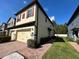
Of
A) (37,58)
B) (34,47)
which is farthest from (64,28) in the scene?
(37,58)

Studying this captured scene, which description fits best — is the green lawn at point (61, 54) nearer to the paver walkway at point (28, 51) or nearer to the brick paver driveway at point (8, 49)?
the paver walkway at point (28, 51)

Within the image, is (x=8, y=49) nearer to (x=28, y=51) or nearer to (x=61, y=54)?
(x=28, y=51)

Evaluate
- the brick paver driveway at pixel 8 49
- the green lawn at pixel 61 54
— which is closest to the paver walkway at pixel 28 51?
the brick paver driveway at pixel 8 49

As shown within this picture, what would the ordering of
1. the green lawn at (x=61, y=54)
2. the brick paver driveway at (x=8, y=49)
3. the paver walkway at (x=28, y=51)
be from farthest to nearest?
1. the brick paver driveway at (x=8, y=49)
2. the paver walkway at (x=28, y=51)
3. the green lawn at (x=61, y=54)

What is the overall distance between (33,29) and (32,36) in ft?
3.79

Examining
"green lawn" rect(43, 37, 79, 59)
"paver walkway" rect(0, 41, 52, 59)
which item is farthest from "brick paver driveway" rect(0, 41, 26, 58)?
"green lawn" rect(43, 37, 79, 59)

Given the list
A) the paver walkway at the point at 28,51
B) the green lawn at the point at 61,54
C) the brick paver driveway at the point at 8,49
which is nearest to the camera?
the green lawn at the point at 61,54

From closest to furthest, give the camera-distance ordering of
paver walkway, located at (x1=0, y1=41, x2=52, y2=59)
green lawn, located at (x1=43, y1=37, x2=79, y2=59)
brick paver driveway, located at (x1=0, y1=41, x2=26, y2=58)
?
green lawn, located at (x1=43, y1=37, x2=79, y2=59), paver walkway, located at (x1=0, y1=41, x2=52, y2=59), brick paver driveway, located at (x1=0, y1=41, x2=26, y2=58)

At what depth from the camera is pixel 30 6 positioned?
1565cm

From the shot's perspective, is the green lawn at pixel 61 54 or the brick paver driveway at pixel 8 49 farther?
the brick paver driveway at pixel 8 49

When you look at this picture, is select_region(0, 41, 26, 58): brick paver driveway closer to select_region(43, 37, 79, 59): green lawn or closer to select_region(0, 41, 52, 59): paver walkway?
select_region(0, 41, 52, 59): paver walkway

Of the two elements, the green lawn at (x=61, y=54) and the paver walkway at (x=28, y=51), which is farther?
the paver walkway at (x=28, y=51)

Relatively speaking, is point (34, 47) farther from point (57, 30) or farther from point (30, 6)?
point (57, 30)

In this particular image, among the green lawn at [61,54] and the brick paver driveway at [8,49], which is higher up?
the brick paver driveway at [8,49]
